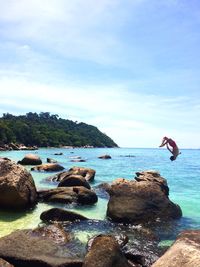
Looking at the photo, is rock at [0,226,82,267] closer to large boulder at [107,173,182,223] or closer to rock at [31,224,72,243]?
rock at [31,224,72,243]

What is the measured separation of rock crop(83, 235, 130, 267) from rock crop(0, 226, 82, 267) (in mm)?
754

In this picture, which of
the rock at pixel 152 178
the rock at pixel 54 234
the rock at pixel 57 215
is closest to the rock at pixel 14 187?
the rock at pixel 57 215

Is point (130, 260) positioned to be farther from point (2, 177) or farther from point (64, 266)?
point (2, 177)

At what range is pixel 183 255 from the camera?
654 centimetres

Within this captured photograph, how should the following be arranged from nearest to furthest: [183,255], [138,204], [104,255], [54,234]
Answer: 1. [183,255]
2. [104,255]
3. [54,234]
4. [138,204]

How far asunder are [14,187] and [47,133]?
113791mm

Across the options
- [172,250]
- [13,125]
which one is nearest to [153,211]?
[172,250]

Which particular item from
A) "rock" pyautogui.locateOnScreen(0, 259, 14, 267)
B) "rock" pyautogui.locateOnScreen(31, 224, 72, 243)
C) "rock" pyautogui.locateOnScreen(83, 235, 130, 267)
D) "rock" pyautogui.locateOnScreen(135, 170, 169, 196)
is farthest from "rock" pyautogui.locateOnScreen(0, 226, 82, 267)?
"rock" pyautogui.locateOnScreen(135, 170, 169, 196)

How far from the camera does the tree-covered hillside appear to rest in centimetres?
10896

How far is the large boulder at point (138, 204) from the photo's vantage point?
46.5 ft

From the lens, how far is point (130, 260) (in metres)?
9.99

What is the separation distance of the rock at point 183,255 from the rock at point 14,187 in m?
9.13

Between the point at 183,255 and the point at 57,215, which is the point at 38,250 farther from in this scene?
the point at 183,255

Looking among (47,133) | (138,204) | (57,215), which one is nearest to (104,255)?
(57,215)
